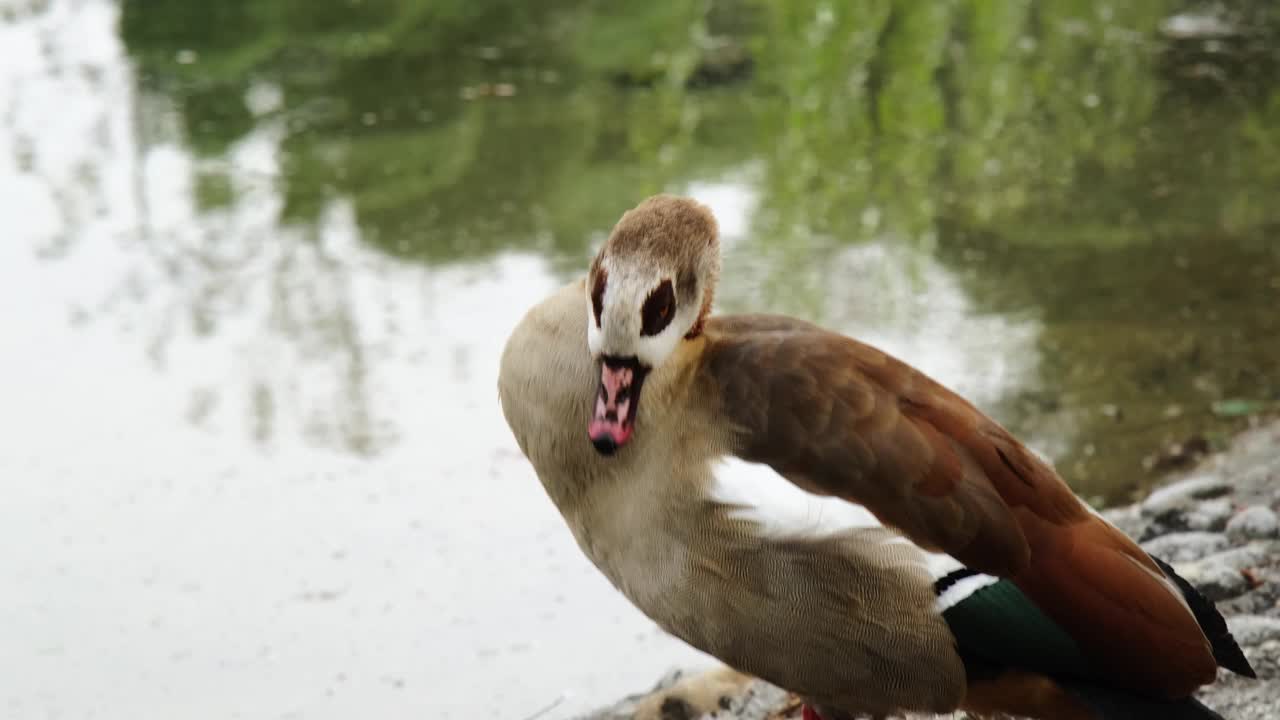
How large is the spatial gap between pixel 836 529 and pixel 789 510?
3.6 inches

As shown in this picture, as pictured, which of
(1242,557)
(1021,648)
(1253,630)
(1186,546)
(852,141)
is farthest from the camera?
(852,141)

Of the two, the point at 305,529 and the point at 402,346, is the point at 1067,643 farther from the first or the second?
the point at 402,346

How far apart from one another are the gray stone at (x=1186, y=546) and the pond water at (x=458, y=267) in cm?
77

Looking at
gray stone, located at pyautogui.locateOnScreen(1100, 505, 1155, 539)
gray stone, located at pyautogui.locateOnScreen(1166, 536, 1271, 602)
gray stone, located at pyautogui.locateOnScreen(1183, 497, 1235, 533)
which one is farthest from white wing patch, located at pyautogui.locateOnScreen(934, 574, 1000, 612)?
gray stone, located at pyautogui.locateOnScreen(1183, 497, 1235, 533)

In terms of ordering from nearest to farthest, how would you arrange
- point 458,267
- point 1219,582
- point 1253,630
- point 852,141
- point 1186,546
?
point 1253,630
point 1219,582
point 1186,546
point 458,267
point 852,141

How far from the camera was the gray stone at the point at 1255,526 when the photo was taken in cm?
433

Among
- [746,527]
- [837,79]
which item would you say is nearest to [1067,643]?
[746,527]

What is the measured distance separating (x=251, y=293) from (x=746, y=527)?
412cm

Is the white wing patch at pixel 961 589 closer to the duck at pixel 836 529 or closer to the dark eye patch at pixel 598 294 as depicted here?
the duck at pixel 836 529

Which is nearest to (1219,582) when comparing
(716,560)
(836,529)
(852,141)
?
(836,529)

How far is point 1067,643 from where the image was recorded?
9.26 ft

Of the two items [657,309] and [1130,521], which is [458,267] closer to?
[1130,521]

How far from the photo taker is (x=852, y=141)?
8.38 metres

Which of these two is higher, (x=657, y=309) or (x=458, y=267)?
(x=657, y=309)
